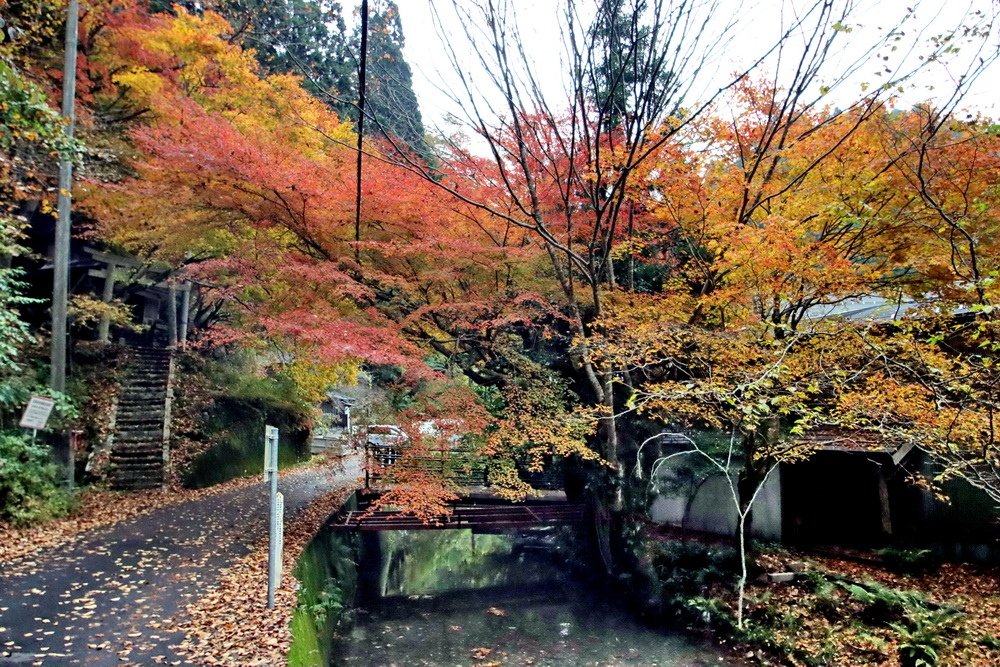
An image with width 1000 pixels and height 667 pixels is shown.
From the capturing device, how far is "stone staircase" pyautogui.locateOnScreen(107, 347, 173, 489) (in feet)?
45.5

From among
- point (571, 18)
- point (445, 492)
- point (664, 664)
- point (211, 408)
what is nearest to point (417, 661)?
point (445, 492)

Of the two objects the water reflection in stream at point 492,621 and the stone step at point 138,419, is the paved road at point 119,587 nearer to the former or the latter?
the water reflection in stream at point 492,621

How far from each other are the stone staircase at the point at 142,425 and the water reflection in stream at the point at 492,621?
5.37 meters

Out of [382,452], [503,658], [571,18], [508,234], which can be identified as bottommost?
[503,658]

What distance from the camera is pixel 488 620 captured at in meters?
10.7

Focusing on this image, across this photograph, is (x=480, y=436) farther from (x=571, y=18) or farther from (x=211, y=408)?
(x=211, y=408)

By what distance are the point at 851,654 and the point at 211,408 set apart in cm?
1527

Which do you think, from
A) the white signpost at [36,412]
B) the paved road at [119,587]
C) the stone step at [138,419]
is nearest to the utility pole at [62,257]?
the white signpost at [36,412]

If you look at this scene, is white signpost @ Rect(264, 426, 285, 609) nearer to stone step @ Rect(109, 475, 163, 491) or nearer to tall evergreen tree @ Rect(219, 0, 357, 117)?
stone step @ Rect(109, 475, 163, 491)

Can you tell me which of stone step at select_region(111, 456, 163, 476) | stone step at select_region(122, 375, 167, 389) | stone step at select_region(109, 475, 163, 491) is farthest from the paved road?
stone step at select_region(122, 375, 167, 389)

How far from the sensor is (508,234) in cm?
1105

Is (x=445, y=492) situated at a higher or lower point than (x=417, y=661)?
higher

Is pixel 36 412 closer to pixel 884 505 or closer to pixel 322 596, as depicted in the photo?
pixel 322 596

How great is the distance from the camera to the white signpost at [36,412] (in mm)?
10125
